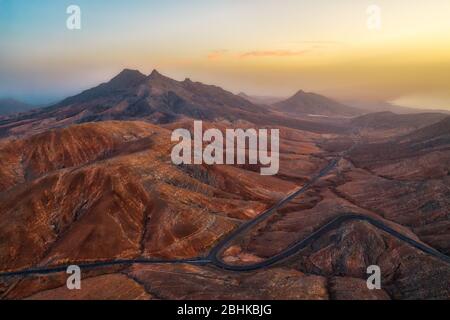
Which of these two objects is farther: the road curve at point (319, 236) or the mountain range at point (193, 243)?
the road curve at point (319, 236)

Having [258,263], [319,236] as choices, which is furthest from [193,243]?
[319,236]

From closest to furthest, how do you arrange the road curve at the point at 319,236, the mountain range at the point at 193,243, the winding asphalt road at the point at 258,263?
the mountain range at the point at 193,243 → the road curve at the point at 319,236 → the winding asphalt road at the point at 258,263

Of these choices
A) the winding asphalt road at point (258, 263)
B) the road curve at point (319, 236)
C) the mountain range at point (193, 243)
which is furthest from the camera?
the winding asphalt road at point (258, 263)

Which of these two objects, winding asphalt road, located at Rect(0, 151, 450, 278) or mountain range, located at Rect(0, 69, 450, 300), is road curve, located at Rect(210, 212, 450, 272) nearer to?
winding asphalt road, located at Rect(0, 151, 450, 278)

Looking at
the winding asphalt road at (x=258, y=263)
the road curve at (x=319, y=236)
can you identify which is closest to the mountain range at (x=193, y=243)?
the winding asphalt road at (x=258, y=263)

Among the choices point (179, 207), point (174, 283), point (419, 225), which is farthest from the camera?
point (179, 207)

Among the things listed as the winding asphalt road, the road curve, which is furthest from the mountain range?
the road curve

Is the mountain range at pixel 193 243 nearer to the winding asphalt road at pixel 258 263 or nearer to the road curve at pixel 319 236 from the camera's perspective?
the winding asphalt road at pixel 258 263

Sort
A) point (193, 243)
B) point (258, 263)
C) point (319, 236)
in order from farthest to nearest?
1. point (193, 243)
2. point (319, 236)
3. point (258, 263)

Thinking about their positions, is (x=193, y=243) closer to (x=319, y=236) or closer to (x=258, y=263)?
(x=258, y=263)
